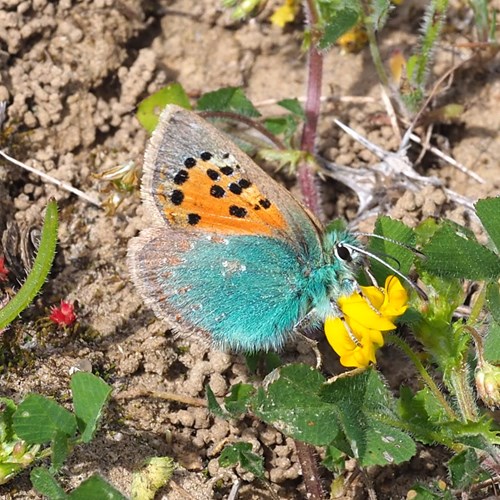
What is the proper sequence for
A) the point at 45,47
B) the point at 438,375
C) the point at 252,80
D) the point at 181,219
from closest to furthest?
1. the point at 181,219
2. the point at 438,375
3. the point at 45,47
4. the point at 252,80

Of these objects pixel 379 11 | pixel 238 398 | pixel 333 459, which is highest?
pixel 379 11

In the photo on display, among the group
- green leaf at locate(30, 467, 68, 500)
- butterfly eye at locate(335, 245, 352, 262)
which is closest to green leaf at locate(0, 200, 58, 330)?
green leaf at locate(30, 467, 68, 500)

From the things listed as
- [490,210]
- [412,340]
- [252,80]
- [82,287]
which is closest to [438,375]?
[412,340]

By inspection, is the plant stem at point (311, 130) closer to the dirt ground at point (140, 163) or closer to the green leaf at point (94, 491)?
the dirt ground at point (140, 163)

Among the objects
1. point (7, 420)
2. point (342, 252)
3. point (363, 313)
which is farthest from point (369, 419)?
point (7, 420)

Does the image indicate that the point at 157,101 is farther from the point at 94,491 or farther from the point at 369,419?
the point at 94,491

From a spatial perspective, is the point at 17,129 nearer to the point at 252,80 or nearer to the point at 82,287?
the point at 82,287
